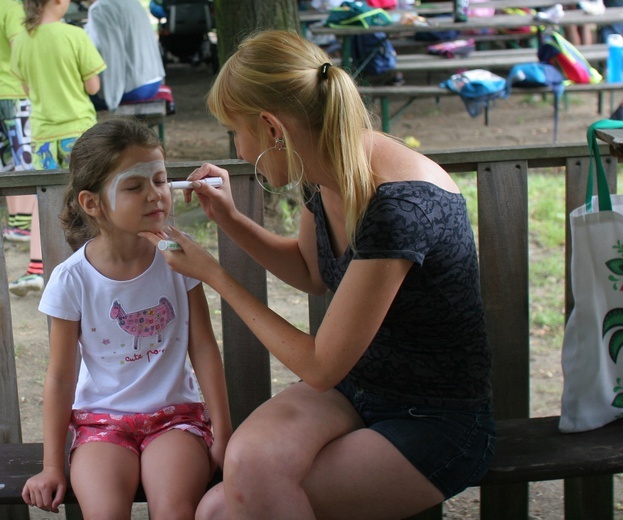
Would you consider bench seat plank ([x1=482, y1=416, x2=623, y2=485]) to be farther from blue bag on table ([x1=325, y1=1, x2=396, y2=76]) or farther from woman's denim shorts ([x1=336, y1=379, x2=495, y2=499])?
blue bag on table ([x1=325, y1=1, x2=396, y2=76])

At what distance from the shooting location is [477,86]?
7691mm

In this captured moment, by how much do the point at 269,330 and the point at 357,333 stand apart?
22 centimetres

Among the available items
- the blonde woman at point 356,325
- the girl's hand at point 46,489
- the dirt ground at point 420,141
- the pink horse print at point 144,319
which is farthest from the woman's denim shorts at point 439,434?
the dirt ground at point 420,141

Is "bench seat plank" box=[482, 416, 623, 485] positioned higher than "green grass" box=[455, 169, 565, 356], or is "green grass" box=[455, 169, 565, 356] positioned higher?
"bench seat plank" box=[482, 416, 623, 485]

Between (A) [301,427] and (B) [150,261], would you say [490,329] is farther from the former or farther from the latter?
(B) [150,261]

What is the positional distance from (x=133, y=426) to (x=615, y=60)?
7015 mm

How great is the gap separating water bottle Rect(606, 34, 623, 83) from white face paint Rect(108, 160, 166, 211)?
673 centimetres

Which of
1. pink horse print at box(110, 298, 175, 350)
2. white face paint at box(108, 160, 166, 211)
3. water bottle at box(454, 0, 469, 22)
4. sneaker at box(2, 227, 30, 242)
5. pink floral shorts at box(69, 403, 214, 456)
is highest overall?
white face paint at box(108, 160, 166, 211)

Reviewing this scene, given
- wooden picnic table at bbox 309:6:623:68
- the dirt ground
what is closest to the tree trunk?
the dirt ground

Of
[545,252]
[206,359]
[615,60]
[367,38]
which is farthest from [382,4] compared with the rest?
[206,359]

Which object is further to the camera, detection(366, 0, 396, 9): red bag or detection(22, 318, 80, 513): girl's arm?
detection(366, 0, 396, 9): red bag

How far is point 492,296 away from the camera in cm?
272

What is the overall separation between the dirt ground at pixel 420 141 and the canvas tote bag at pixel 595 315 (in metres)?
0.73

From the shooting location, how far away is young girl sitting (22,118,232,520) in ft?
7.53
